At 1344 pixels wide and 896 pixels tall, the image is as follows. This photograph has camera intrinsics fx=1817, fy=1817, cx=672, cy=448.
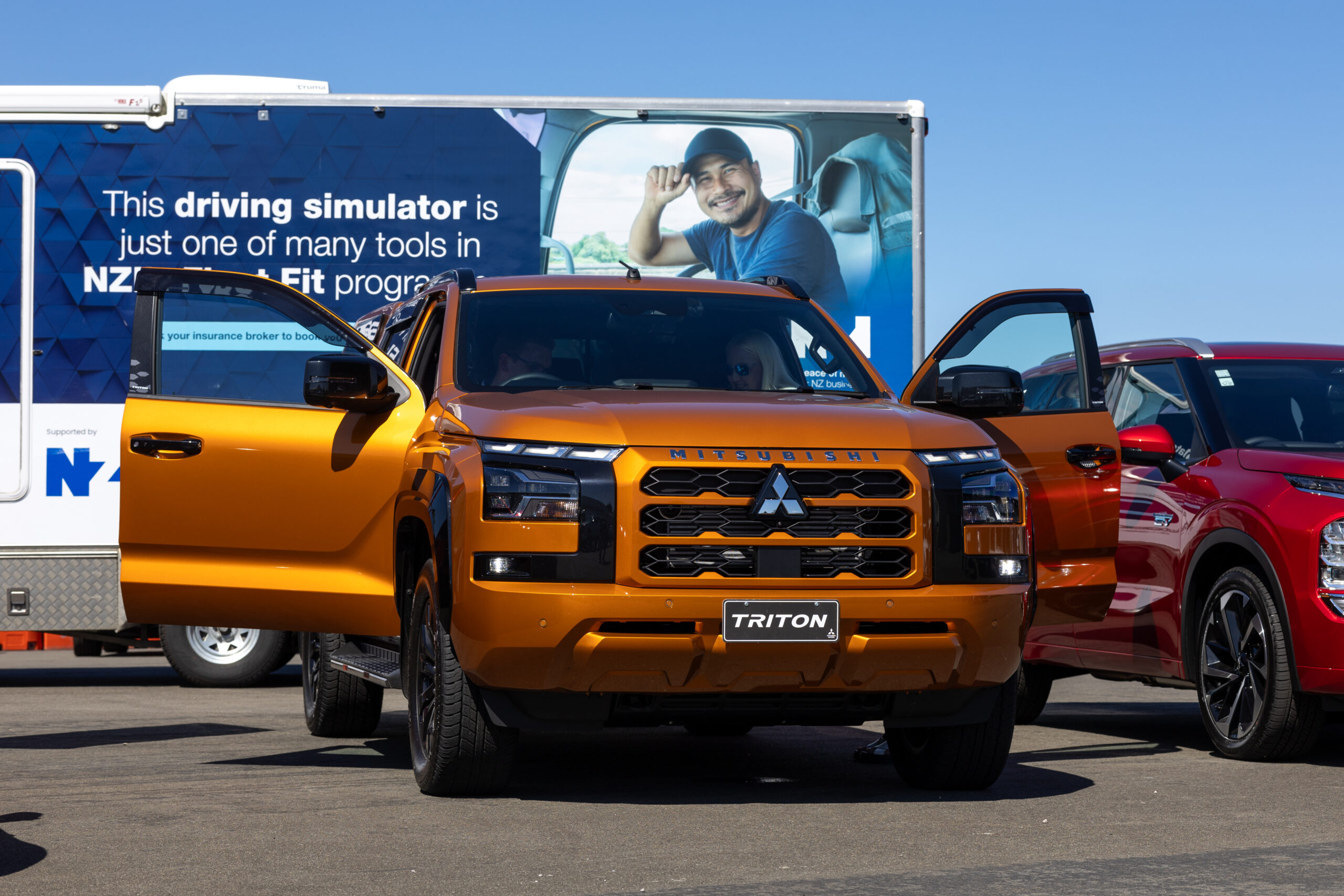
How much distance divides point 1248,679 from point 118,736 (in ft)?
18.8

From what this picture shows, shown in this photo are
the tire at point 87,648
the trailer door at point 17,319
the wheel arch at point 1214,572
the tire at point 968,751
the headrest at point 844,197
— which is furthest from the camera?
the tire at point 87,648

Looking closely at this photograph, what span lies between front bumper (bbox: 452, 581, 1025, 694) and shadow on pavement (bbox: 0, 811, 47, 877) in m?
1.54

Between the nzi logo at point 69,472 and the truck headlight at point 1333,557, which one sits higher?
the nzi logo at point 69,472

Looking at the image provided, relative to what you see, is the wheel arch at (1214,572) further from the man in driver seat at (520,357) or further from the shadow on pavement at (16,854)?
the shadow on pavement at (16,854)

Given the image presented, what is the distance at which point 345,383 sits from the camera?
23.5ft

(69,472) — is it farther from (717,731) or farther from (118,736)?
(717,731)

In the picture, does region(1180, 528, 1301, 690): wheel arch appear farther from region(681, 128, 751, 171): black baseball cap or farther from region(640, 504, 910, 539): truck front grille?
region(681, 128, 751, 171): black baseball cap

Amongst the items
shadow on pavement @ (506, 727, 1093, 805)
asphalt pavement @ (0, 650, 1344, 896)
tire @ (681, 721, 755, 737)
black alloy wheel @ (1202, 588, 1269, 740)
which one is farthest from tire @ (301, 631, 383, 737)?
black alloy wheel @ (1202, 588, 1269, 740)

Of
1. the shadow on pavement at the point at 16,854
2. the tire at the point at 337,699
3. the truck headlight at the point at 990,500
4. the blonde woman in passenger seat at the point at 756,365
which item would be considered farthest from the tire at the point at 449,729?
the tire at the point at 337,699

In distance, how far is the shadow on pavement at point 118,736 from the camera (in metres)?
9.16

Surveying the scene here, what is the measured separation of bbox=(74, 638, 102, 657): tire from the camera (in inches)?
565

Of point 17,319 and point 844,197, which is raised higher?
point 844,197

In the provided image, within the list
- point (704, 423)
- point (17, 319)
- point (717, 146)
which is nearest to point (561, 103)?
point (717, 146)

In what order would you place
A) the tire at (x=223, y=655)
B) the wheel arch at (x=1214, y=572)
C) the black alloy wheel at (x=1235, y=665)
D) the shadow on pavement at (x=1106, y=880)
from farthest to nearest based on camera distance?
1. the tire at (x=223, y=655)
2. the black alloy wheel at (x=1235, y=665)
3. the wheel arch at (x=1214, y=572)
4. the shadow on pavement at (x=1106, y=880)
